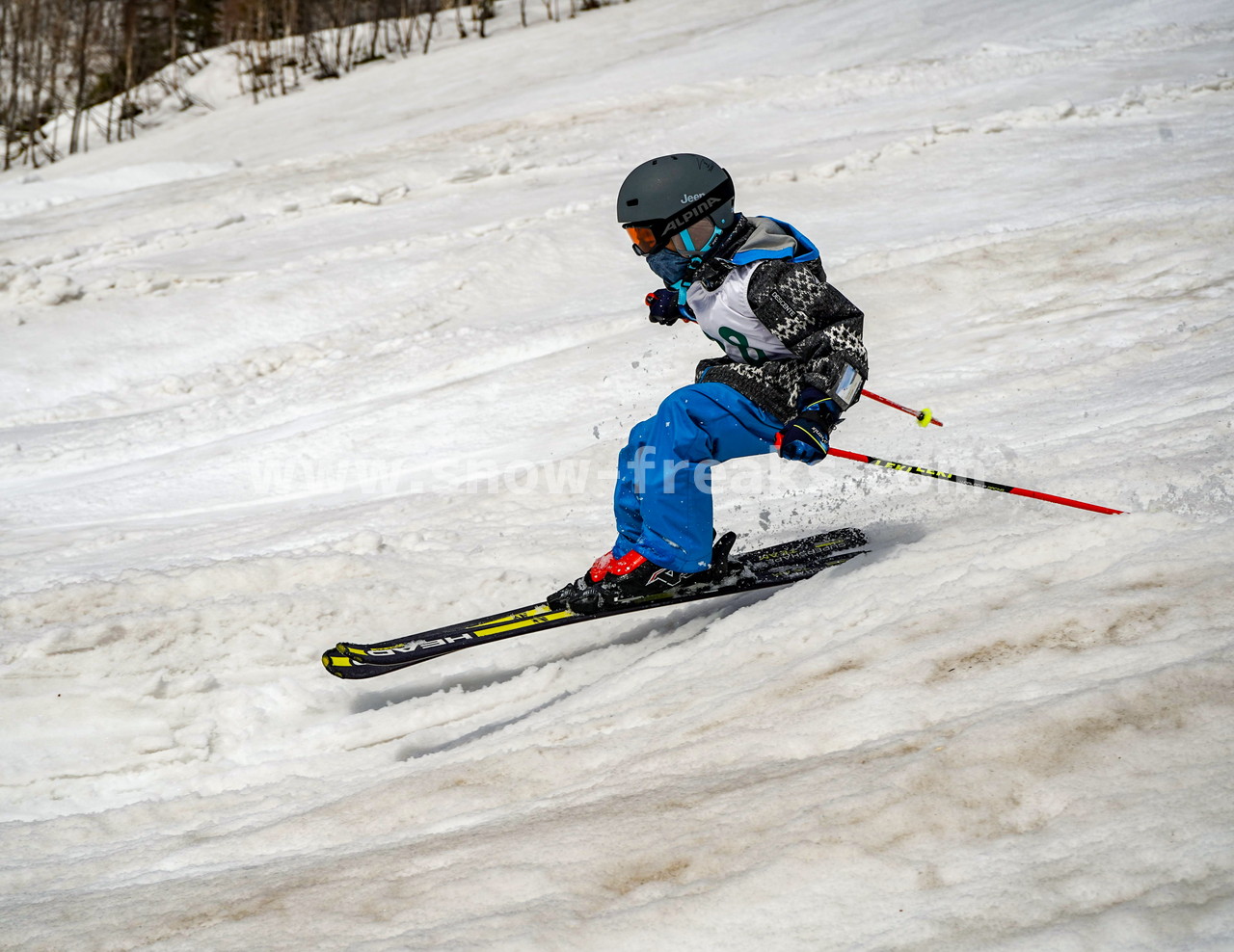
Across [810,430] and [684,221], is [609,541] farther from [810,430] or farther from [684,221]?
[684,221]

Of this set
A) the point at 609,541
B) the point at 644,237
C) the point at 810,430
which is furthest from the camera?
the point at 609,541

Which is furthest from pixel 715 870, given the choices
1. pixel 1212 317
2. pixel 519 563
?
pixel 1212 317

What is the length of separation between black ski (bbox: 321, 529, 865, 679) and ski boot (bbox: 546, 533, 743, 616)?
0.02m

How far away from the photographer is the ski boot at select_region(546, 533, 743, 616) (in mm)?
4297

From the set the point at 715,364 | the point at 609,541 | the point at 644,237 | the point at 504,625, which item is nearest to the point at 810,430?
the point at 715,364

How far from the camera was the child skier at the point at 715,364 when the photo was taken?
3832 mm

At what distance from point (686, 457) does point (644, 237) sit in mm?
937

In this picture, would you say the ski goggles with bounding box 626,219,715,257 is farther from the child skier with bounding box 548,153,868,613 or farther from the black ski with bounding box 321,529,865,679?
the black ski with bounding box 321,529,865,679

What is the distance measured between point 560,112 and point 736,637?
12.7 meters

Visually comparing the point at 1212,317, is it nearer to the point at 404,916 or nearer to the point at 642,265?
the point at 642,265

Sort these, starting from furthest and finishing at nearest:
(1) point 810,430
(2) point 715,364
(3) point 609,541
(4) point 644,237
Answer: (3) point 609,541 < (2) point 715,364 < (4) point 644,237 < (1) point 810,430

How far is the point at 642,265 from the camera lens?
10062 millimetres

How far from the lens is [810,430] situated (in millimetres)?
3773

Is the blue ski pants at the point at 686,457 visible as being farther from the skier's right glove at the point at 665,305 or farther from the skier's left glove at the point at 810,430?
the skier's right glove at the point at 665,305
